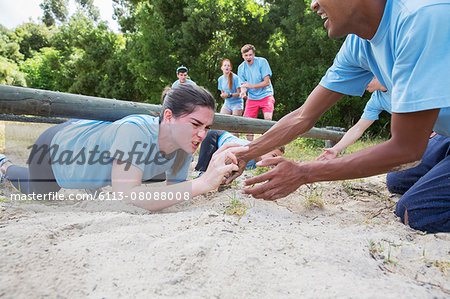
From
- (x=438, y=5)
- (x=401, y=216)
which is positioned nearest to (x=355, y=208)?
(x=401, y=216)

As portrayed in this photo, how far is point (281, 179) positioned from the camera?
163cm

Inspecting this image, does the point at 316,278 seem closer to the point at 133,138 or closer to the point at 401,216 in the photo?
the point at 401,216

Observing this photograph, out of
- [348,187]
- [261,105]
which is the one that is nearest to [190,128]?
[348,187]

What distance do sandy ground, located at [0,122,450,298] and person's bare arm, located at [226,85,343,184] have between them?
1.82 ft

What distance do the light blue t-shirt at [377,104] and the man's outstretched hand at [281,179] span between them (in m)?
1.76

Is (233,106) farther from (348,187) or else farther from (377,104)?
(348,187)

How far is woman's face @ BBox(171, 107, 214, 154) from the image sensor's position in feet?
7.26

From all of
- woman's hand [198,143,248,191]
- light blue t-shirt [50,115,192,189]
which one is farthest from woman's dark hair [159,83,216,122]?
woman's hand [198,143,248,191]

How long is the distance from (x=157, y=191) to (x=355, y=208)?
1.46m

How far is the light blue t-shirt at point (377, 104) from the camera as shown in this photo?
2943 millimetres

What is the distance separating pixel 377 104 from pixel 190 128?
7.02 feet

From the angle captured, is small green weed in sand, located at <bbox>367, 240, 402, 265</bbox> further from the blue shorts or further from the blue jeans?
the blue shorts

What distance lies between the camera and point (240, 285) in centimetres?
104

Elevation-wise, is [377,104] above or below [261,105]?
above
